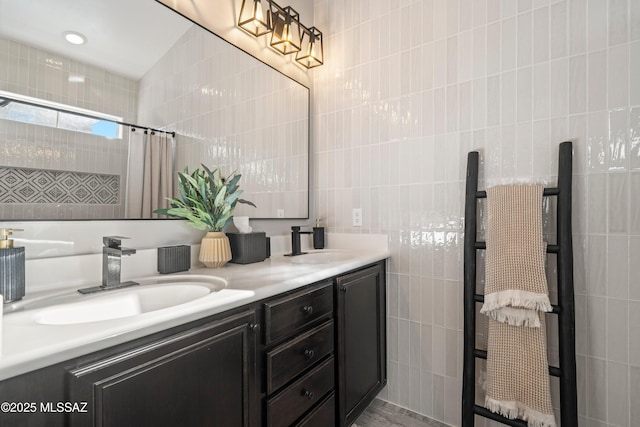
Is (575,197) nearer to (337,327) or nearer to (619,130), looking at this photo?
(619,130)

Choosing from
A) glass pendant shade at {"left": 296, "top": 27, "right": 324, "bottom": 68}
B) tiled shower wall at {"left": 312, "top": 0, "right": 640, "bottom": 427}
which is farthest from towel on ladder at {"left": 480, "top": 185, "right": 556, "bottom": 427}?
glass pendant shade at {"left": 296, "top": 27, "right": 324, "bottom": 68}

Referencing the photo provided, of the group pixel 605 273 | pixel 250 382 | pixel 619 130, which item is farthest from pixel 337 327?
pixel 619 130

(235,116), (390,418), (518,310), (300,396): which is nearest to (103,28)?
(235,116)

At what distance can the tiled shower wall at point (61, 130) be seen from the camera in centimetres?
92

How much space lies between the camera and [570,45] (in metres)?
1.34

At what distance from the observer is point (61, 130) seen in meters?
1.01

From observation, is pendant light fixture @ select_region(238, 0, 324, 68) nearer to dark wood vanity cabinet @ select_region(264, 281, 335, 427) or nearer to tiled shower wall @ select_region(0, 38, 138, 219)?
tiled shower wall @ select_region(0, 38, 138, 219)

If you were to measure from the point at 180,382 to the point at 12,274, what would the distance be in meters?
0.51

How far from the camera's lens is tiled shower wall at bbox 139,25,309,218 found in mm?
1307

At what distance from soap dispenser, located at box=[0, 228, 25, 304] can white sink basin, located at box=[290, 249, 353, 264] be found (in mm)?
925

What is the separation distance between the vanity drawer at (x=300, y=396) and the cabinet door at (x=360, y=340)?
9 cm

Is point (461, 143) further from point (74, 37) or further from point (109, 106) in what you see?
point (74, 37)

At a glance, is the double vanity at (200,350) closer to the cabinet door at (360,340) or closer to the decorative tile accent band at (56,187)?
the cabinet door at (360,340)

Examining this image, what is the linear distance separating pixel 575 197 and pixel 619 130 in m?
0.29
